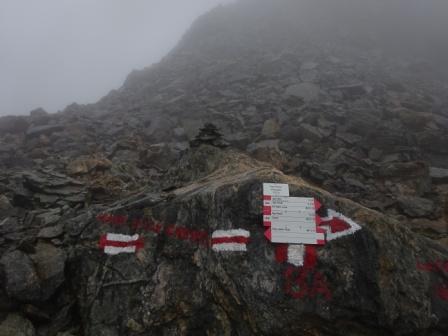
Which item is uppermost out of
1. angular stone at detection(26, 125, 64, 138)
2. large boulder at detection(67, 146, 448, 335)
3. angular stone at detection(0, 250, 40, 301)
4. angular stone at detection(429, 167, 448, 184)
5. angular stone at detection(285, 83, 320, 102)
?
angular stone at detection(0, 250, 40, 301)

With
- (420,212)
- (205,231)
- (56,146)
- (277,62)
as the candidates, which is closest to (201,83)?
(277,62)

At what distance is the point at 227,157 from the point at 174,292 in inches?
149

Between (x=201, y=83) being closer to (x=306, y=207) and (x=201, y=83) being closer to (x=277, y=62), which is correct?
(x=277, y=62)

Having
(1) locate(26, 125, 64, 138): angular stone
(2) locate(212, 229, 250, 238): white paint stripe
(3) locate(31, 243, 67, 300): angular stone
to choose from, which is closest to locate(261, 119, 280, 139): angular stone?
(1) locate(26, 125, 64, 138): angular stone

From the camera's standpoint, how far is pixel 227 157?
28.4 ft

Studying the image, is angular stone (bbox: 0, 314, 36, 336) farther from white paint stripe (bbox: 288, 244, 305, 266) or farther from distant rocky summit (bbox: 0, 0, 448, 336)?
white paint stripe (bbox: 288, 244, 305, 266)

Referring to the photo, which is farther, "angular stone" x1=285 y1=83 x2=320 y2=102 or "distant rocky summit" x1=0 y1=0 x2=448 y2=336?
"angular stone" x1=285 y1=83 x2=320 y2=102

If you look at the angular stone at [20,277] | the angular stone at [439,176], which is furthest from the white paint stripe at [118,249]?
the angular stone at [439,176]

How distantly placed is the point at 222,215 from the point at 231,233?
0.37m

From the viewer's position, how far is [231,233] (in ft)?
19.4

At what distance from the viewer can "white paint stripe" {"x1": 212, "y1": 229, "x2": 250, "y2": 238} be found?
19.3ft

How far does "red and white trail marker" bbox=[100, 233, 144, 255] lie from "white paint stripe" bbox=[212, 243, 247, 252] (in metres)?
1.29

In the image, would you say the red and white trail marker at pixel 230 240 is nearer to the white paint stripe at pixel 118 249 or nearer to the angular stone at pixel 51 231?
the white paint stripe at pixel 118 249

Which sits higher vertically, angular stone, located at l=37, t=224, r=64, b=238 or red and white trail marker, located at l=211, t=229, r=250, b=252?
angular stone, located at l=37, t=224, r=64, b=238
